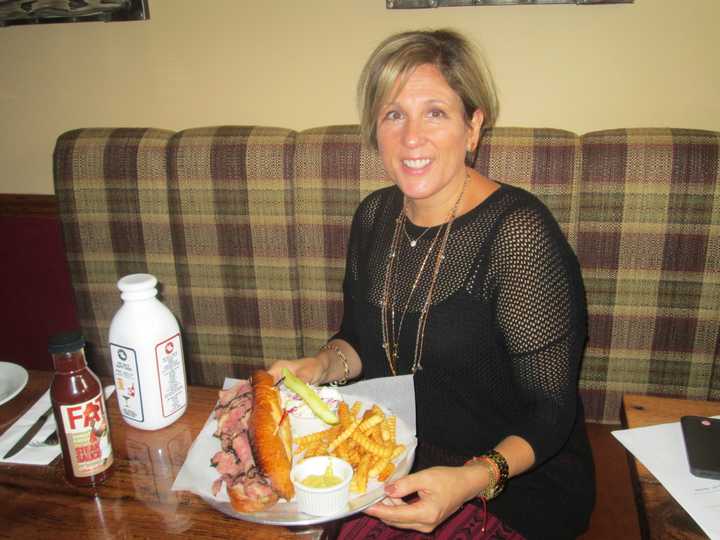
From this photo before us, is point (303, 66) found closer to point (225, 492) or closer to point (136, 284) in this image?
point (136, 284)

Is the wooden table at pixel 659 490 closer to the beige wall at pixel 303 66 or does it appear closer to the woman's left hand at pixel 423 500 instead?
the woman's left hand at pixel 423 500

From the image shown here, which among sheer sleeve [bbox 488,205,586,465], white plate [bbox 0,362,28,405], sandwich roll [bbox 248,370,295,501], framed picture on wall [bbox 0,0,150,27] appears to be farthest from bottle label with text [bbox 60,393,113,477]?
framed picture on wall [bbox 0,0,150,27]

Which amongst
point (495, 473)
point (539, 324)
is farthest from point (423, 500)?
point (539, 324)

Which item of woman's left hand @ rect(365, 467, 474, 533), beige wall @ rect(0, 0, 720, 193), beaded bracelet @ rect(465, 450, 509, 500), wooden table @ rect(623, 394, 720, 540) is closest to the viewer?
wooden table @ rect(623, 394, 720, 540)

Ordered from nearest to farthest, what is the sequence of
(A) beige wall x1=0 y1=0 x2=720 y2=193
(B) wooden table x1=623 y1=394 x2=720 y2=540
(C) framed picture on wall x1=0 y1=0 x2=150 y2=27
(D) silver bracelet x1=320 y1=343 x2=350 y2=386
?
1. (B) wooden table x1=623 y1=394 x2=720 y2=540
2. (D) silver bracelet x1=320 y1=343 x2=350 y2=386
3. (A) beige wall x1=0 y1=0 x2=720 y2=193
4. (C) framed picture on wall x1=0 y1=0 x2=150 y2=27

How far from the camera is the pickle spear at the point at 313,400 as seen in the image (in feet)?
3.53

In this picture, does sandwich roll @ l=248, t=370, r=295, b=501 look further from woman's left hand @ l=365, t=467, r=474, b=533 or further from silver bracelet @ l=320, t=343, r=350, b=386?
silver bracelet @ l=320, t=343, r=350, b=386

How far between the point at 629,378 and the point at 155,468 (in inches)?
54.1

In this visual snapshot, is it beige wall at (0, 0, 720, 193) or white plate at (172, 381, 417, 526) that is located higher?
beige wall at (0, 0, 720, 193)

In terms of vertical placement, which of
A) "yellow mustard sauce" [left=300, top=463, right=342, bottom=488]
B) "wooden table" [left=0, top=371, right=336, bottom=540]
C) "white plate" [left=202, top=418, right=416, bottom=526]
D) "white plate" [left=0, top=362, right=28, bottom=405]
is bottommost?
"wooden table" [left=0, top=371, right=336, bottom=540]

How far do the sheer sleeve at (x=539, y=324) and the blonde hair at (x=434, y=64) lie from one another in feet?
1.07

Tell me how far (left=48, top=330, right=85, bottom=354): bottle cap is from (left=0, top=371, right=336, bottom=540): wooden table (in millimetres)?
257

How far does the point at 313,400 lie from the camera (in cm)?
109

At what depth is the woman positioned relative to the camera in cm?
129
